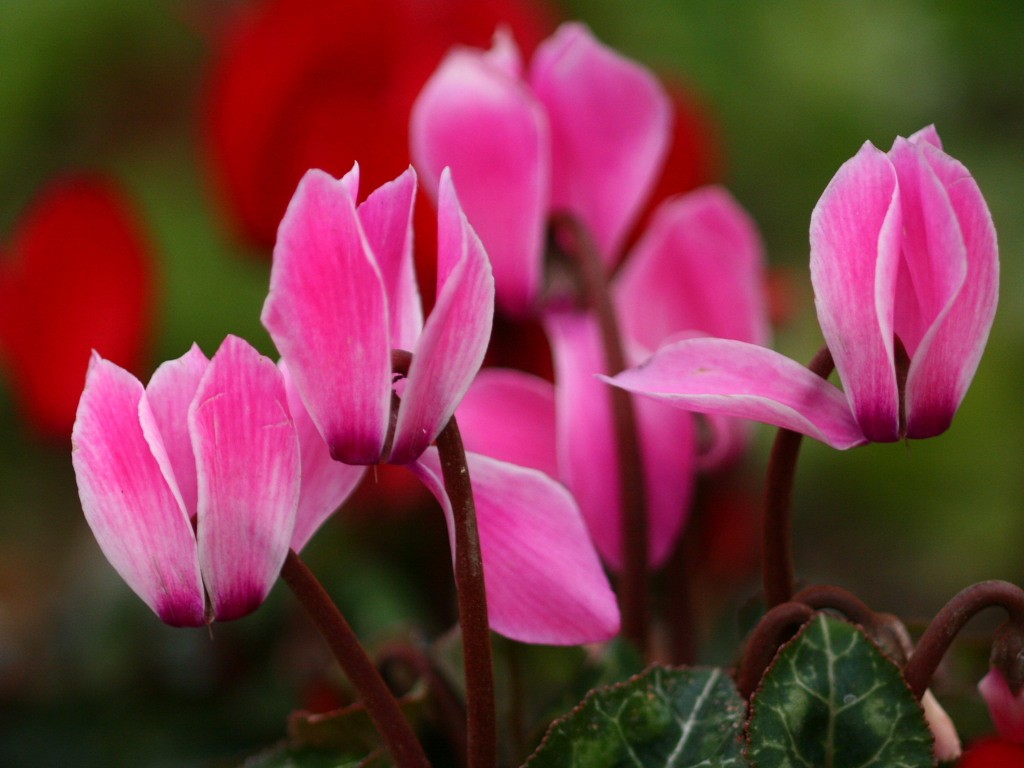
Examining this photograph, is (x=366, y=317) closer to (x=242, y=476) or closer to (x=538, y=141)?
(x=242, y=476)

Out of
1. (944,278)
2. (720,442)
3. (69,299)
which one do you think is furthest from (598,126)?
(69,299)

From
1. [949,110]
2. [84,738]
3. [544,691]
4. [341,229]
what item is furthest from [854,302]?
[949,110]

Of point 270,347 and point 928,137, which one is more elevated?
point 928,137

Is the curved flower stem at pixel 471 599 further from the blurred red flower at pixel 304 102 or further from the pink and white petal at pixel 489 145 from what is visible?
the blurred red flower at pixel 304 102

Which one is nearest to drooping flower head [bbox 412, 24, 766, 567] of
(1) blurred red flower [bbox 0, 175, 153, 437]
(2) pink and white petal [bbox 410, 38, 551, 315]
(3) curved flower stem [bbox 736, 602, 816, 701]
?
(2) pink and white petal [bbox 410, 38, 551, 315]

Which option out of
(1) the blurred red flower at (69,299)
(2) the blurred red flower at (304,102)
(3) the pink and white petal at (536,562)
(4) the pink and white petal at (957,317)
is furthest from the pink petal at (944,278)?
(1) the blurred red flower at (69,299)

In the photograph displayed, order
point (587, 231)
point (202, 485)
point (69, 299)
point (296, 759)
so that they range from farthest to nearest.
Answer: point (69, 299) < point (587, 231) < point (296, 759) < point (202, 485)

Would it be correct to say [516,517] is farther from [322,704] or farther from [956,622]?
[322,704]

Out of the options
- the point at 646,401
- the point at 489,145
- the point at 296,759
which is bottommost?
the point at 296,759
